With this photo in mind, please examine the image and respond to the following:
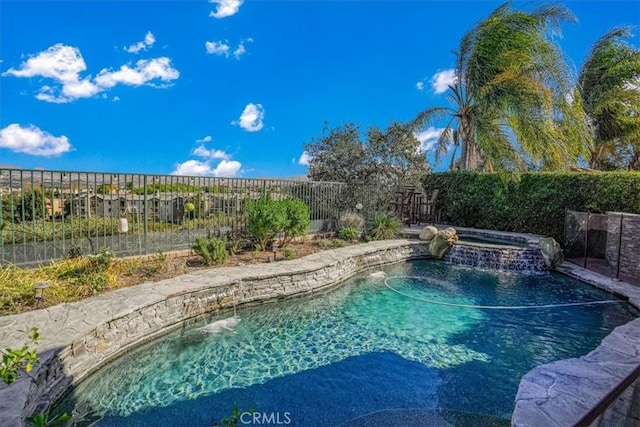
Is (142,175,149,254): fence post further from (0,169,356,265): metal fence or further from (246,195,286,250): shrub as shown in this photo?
(246,195,286,250): shrub

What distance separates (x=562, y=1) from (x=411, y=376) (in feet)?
52.0

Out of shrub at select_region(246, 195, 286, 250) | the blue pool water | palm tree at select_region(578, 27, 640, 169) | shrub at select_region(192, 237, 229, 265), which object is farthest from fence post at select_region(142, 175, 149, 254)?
palm tree at select_region(578, 27, 640, 169)

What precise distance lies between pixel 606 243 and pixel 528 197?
3370mm

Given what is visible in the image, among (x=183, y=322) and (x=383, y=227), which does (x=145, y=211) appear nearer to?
(x=183, y=322)

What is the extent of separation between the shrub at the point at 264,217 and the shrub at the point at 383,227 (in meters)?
3.74

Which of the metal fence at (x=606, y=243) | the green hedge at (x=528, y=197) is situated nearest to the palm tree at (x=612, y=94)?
the green hedge at (x=528, y=197)

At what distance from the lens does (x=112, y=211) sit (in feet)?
21.7

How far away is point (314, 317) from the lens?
5484 mm

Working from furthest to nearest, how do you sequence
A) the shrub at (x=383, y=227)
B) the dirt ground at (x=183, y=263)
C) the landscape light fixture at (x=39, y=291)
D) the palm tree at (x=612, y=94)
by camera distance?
the palm tree at (x=612, y=94) → the shrub at (x=383, y=227) → the dirt ground at (x=183, y=263) → the landscape light fixture at (x=39, y=291)

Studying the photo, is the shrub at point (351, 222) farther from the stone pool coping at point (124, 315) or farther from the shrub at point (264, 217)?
the shrub at point (264, 217)

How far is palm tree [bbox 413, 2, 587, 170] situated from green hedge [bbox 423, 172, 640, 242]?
93 centimetres

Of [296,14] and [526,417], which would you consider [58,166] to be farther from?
[296,14]

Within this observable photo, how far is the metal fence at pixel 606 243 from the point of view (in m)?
6.95

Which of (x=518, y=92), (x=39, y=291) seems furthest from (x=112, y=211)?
(x=518, y=92)
